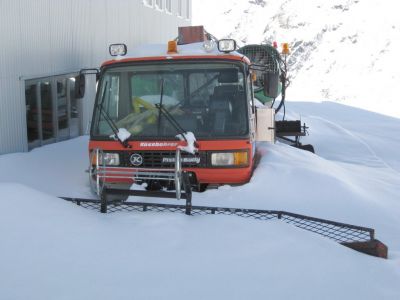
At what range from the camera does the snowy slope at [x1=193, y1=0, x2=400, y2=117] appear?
5288cm

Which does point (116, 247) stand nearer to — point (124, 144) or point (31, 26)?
point (124, 144)

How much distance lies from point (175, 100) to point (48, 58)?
5953 millimetres

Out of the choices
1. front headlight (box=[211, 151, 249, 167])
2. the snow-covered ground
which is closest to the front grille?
front headlight (box=[211, 151, 249, 167])

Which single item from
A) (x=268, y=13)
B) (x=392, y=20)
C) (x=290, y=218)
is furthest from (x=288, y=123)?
(x=268, y=13)

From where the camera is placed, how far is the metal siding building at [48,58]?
9.64 m

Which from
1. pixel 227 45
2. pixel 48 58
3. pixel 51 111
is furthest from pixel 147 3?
pixel 227 45

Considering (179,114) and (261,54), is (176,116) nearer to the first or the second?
(179,114)

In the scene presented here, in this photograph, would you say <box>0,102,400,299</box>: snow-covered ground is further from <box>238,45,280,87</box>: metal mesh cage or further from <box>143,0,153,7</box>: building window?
<box>143,0,153,7</box>: building window

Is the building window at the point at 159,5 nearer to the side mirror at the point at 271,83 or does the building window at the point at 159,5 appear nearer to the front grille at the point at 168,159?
the side mirror at the point at 271,83

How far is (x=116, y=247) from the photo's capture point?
3926 mm

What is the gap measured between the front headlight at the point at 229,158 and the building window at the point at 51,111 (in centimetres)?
590

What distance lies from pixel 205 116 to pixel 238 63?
28.5 inches

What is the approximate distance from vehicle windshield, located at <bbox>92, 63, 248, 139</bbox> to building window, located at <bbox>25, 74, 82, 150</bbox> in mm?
4891

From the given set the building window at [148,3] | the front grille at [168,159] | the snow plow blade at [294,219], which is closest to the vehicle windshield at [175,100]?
the front grille at [168,159]
